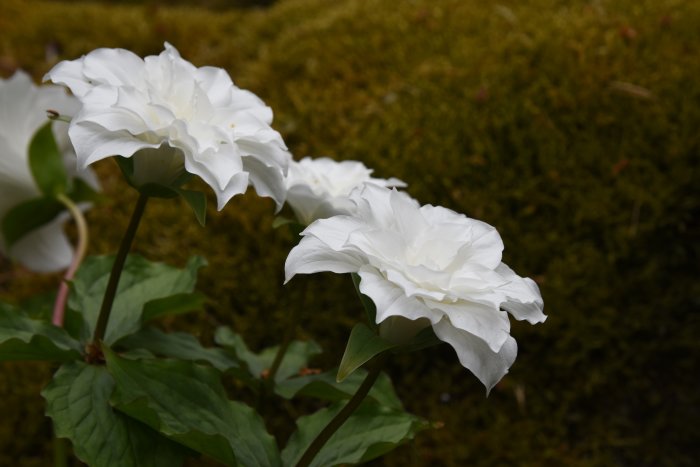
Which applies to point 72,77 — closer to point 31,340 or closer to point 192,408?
point 31,340

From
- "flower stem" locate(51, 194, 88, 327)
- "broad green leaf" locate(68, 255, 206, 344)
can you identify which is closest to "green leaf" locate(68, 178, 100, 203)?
Result: "flower stem" locate(51, 194, 88, 327)

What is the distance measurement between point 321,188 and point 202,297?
0.93 feet

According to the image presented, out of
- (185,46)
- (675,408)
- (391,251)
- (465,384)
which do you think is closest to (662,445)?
(675,408)

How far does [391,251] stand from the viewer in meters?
0.76

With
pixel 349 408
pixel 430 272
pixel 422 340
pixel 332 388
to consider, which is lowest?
pixel 332 388

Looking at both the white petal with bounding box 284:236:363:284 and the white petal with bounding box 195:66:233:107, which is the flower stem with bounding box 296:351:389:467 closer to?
the white petal with bounding box 284:236:363:284

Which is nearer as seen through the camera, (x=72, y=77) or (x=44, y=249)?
(x=72, y=77)

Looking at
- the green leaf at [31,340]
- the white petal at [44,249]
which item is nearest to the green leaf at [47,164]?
the white petal at [44,249]

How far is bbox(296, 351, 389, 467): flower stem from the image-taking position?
2.65 ft

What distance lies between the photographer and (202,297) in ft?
3.73

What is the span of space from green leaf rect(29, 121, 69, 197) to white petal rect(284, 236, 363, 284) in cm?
77

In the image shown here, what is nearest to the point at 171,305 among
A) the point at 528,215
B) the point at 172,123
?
the point at 172,123

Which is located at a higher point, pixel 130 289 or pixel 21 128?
pixel 21 128

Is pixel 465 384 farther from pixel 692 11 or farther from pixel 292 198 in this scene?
pixel 692 11
